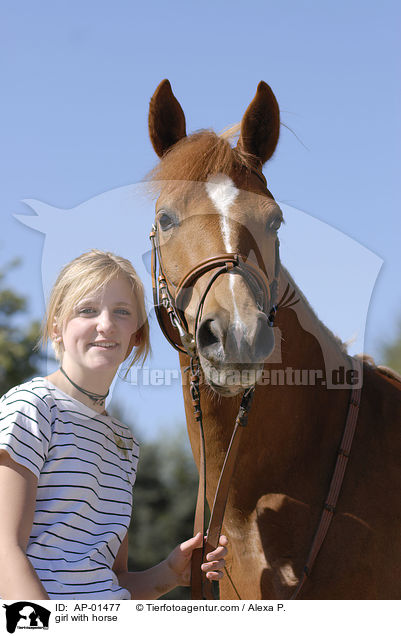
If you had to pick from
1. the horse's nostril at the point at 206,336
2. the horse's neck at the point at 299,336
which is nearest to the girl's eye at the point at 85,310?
the horse's nostril at the point at 206,336

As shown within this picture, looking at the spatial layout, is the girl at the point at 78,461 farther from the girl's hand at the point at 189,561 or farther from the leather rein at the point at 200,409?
the leather rein at the point at 200,409

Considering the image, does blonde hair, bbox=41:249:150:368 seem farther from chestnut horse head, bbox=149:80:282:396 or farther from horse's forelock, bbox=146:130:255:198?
horse's forelock, bbox=146:130:255:198

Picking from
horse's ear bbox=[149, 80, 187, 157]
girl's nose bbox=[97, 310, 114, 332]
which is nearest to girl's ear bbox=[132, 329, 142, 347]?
girl's nose bbox=[97, 310, 114, 332]

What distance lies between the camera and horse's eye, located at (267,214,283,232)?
2914mm

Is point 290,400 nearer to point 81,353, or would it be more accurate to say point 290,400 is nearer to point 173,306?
point 173,306

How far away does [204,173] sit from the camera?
2947 millimetres

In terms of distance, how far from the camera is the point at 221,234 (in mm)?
2717

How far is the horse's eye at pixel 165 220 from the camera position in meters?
2.95

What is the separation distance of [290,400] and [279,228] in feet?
2.98

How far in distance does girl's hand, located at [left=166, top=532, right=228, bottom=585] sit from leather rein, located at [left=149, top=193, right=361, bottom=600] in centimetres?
3

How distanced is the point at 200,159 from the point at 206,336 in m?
1.06

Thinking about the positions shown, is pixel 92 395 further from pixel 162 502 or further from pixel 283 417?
pixel 162 502
